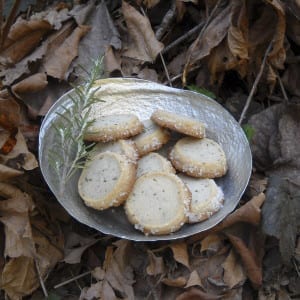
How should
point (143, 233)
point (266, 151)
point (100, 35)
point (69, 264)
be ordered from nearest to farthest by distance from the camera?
1. point (143, 233)
2. point (69, 264)
3. point (266, 151)
4. point (100, 35)

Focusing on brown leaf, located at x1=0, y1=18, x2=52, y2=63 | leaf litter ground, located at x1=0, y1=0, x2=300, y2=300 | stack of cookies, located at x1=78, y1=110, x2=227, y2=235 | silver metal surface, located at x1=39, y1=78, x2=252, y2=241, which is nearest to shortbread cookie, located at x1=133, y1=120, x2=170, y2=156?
stack of cookies, located at x1=78, y1=110, x2=227, y2=235

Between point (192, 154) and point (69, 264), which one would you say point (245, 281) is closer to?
point (192, 154)

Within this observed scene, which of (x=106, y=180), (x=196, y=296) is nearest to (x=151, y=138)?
(x=106, y=180)

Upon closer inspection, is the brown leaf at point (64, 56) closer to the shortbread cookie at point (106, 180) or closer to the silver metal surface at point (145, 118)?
the silver metal surface at point (145, 118)

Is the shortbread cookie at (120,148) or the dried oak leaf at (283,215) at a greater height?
the shortbread cookie at (120,148)

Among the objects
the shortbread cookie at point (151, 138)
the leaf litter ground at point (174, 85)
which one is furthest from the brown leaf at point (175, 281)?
the shortbread cookie at point (151, 138)

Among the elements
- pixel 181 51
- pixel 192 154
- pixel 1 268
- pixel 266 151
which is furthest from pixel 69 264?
pixel 181 51
